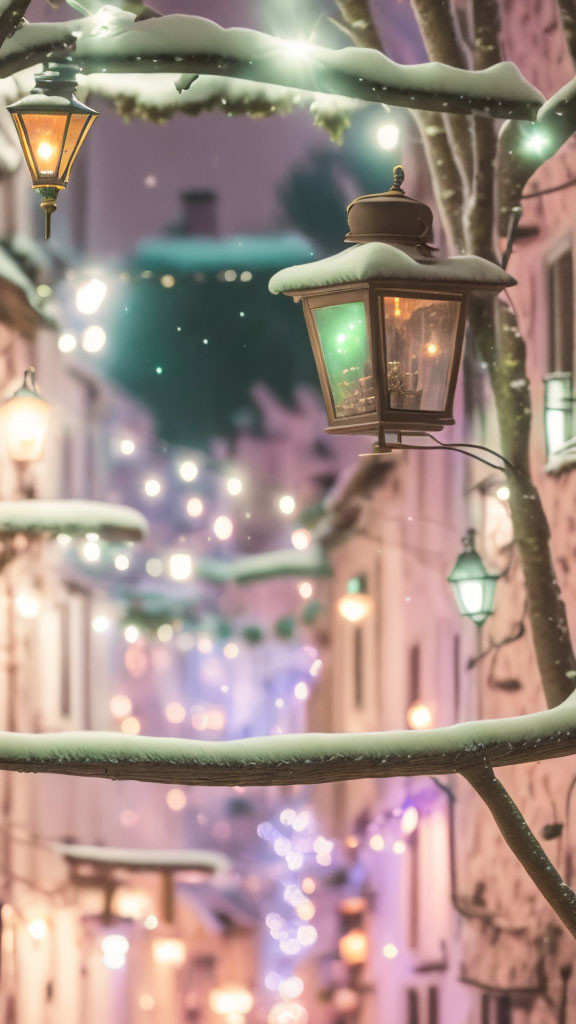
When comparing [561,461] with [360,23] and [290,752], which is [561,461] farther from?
[290,752]

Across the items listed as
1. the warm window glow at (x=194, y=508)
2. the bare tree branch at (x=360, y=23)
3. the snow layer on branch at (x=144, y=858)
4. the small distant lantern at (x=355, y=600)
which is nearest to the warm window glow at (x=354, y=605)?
the small distant lantern at (x=355, y=600)

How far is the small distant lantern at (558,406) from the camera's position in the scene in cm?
1007

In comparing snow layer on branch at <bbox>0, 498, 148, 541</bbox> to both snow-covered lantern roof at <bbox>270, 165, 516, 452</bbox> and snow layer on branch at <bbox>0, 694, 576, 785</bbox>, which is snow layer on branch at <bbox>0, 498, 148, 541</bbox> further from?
snow layer on branch at <bbox>0, 694, 576, 785</bbox>

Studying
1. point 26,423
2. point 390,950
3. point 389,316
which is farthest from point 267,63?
point 390,950

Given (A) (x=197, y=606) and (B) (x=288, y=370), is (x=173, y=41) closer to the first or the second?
(B) (x=288, y=370)

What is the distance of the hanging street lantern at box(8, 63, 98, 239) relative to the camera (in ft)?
18.6

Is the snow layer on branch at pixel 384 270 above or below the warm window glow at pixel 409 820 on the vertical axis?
above

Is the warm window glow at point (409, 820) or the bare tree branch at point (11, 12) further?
the warm window glow at point (409, 820)

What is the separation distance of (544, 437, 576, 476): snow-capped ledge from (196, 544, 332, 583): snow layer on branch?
10414mm

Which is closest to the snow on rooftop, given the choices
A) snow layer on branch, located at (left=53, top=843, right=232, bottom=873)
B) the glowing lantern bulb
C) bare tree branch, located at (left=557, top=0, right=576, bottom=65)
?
the glowing lantern bulb

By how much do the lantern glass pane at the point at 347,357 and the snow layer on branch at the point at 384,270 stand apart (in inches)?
5.2

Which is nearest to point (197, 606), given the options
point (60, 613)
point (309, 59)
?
point (60, 613)

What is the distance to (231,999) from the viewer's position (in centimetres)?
2167

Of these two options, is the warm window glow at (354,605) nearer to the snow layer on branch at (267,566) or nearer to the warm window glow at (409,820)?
the warm window glow at (409,820)
